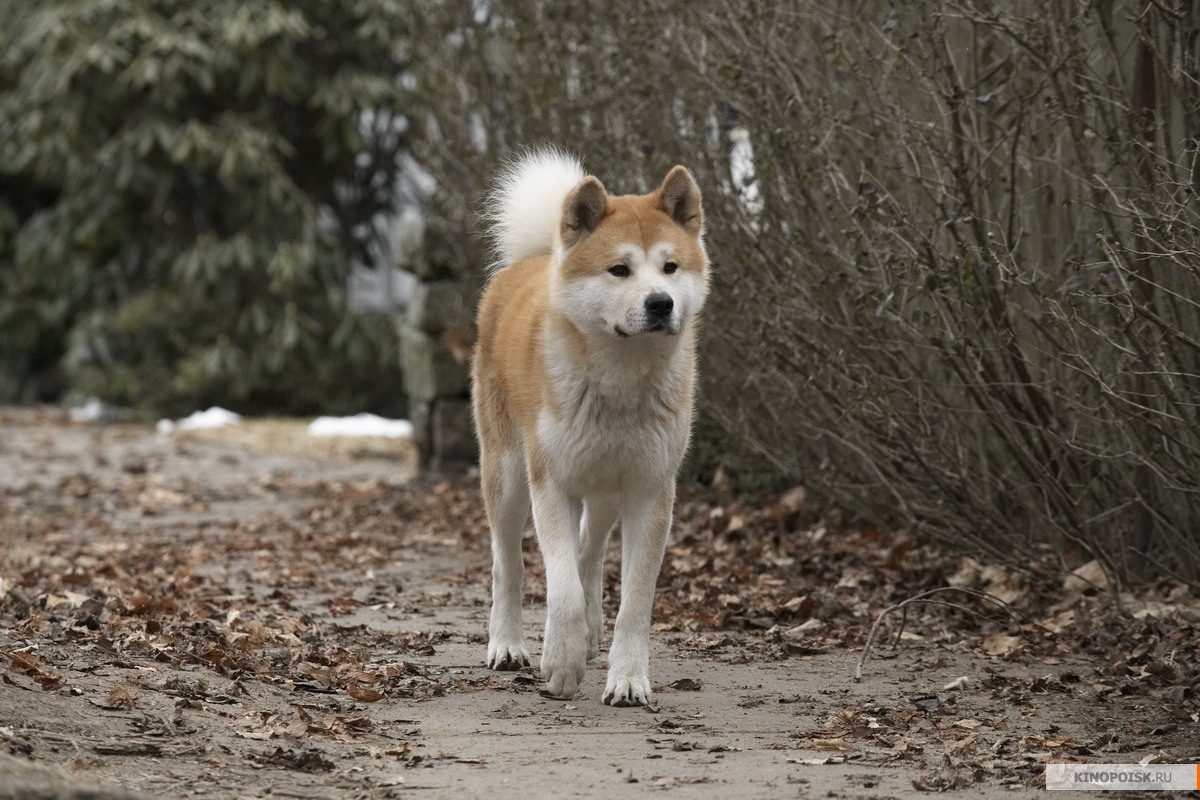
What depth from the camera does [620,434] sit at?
5051mm

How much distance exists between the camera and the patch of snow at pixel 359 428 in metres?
14.4

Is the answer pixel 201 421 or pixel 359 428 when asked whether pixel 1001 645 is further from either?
pixel 201 421

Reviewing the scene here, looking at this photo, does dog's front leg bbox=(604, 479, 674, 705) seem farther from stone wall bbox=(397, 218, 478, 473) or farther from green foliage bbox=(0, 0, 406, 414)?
green foliage bbox=(0, 0, 406, 414)

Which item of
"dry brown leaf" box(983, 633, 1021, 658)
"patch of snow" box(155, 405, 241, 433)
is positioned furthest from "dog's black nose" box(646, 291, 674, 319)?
"patch of snow" box(155, 405, 241, 433)

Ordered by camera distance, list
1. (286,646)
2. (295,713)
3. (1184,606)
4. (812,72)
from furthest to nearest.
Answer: (812,72) → (1184,606) → (286,646) → (295,713)

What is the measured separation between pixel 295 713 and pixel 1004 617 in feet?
10.0

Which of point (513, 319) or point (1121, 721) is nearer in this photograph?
point (1121, 721)

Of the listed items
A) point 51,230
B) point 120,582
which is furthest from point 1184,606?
point 51,230

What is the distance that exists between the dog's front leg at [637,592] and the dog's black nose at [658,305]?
64cm

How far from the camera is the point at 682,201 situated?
5.28 m

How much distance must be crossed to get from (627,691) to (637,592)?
33 centimetres

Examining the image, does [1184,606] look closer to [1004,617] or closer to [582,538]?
[1004,617]

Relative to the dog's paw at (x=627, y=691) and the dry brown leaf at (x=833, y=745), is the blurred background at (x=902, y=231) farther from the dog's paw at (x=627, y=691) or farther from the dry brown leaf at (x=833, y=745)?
the dog's paw at (x=627, y=691)

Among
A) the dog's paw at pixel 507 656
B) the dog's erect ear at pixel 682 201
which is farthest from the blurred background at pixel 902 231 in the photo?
the dog's paw at pixel 507 656
